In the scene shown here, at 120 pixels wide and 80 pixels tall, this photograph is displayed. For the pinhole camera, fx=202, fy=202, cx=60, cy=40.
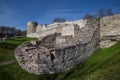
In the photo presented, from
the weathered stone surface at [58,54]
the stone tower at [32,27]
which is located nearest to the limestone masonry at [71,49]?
the weathered stone surface at [58,54]

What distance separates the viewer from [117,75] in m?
14.9

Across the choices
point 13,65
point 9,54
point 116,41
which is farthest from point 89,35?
point 9,54

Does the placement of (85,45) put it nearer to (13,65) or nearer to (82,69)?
(82,69)

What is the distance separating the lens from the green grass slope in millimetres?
15747

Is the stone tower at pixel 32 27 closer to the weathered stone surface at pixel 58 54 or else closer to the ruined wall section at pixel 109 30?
the weathered stone surface at pixel 58 54

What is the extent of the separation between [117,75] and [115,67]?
140 cm

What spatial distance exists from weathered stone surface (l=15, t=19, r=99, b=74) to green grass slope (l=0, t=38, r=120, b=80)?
22.1 inches

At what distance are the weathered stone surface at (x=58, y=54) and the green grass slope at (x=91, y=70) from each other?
56 cm

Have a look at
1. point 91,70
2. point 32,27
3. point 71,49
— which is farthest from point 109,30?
point 32,27

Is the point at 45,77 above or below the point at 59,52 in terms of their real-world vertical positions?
below

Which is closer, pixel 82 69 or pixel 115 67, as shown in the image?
pixel 115 67

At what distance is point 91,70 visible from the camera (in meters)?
17.8

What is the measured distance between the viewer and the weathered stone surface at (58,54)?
19.3 meters

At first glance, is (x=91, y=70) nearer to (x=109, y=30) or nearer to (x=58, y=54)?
(x=58, y=54)
